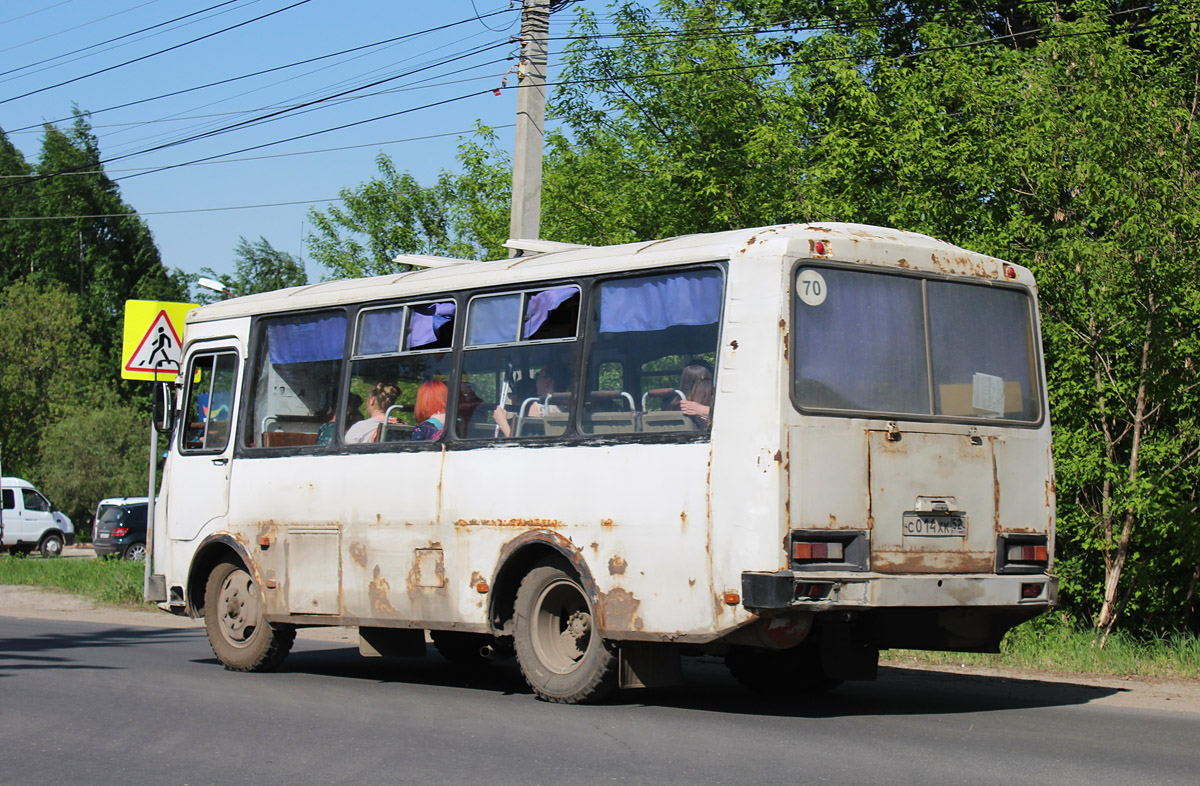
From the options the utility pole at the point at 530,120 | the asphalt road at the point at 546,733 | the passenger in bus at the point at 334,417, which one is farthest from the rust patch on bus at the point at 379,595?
the utility pole at the point at 530,120

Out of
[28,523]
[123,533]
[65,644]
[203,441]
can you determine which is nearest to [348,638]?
[65,644]

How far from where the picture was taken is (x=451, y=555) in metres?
10.7

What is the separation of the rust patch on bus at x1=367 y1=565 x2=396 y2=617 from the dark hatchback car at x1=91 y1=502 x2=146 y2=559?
29747 mm

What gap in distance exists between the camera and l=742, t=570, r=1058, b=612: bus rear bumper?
8.50m

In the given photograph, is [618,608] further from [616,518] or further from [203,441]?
[203,441]

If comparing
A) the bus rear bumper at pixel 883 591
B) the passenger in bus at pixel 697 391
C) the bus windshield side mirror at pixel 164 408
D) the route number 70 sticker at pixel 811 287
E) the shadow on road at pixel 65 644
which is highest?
the route number 70 sticker at pixel 811 287

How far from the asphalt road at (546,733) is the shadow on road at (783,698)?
0.03 meters

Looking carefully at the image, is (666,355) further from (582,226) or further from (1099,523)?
(582,226)

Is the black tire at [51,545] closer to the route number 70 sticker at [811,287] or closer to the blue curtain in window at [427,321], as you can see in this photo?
the blue curtain in window at [427,321]

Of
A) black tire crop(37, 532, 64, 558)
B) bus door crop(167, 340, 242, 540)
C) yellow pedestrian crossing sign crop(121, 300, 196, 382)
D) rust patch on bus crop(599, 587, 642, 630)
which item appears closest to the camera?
rust patch on bus crop(599, 587, 642, 630)

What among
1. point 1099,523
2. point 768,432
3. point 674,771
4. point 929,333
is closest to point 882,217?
point 1099,523

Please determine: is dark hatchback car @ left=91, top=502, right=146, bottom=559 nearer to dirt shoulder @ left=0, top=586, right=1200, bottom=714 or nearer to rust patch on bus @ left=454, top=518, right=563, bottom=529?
dirt shoulder @ left=0, top=586, right=1200, bottom=714

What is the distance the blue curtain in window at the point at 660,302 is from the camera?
364 inches

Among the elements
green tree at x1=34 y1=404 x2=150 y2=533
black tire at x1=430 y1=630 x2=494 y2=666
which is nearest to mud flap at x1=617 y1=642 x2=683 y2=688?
black tire at x1=430 y1=630 x2=494 y2=666
